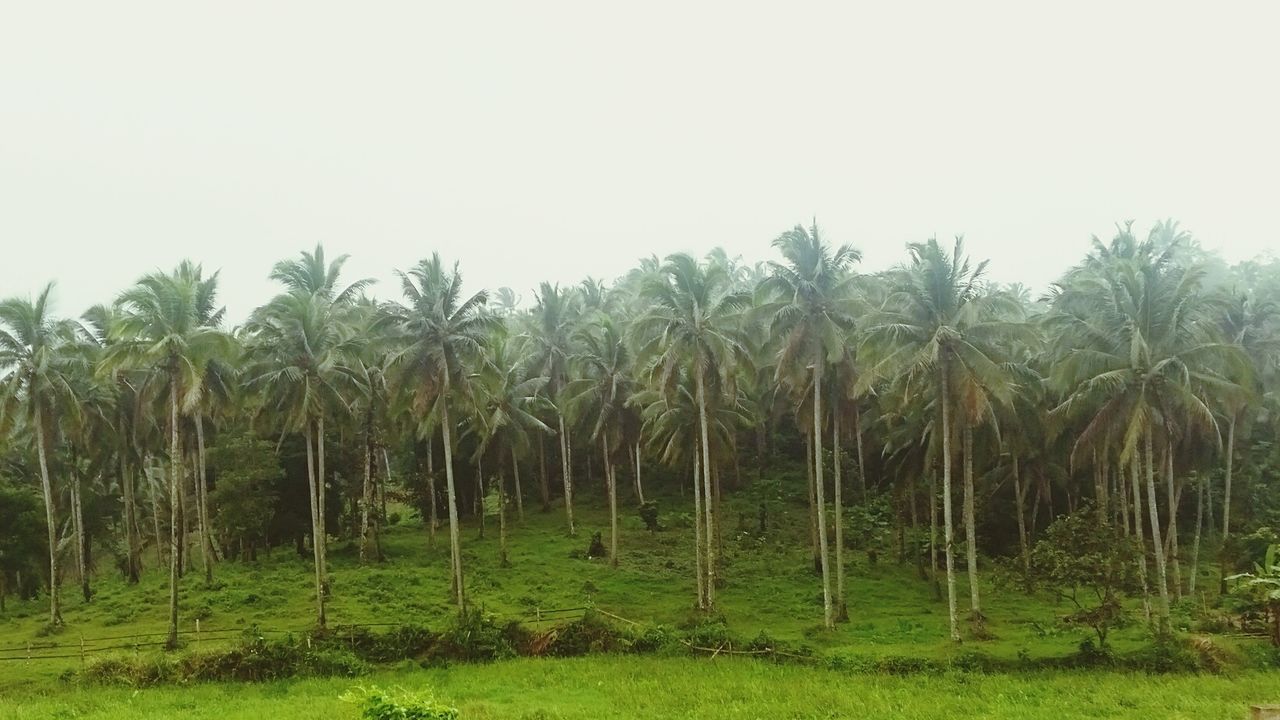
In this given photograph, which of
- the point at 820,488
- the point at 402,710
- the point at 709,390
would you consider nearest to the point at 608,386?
the point at 709,390

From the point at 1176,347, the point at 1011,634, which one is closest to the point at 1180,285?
the point at 1176,347

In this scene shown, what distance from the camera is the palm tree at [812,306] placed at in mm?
30641

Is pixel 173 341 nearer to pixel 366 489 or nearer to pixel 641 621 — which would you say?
pixel 366 489

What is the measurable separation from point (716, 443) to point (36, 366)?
2786 cm

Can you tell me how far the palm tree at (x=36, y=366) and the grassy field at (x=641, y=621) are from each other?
8.53 metres

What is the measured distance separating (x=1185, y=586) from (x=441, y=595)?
33507 millimetres

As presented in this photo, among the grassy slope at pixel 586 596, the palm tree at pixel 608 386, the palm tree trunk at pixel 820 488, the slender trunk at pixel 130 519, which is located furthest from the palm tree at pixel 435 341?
the slender trunk at pixel 130 519

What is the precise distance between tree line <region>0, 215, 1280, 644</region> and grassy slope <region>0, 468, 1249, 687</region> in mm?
1357

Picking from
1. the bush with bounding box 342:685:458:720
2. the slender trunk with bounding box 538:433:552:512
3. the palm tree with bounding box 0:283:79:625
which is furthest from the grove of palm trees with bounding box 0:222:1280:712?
the bush with bounding box 342:685:458:720

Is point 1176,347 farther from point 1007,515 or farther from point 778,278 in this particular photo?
point 1007,515

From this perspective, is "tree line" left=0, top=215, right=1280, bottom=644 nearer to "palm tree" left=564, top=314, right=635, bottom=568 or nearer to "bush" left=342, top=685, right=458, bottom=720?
"palm tree" left=564, top=314, right=635, bottom=568

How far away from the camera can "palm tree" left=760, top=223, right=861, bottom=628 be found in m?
30.6

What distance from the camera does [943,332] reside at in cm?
2677

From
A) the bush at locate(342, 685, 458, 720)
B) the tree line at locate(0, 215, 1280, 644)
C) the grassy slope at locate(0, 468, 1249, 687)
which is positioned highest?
the tree line at locate(0, 215, 1280, 644)
